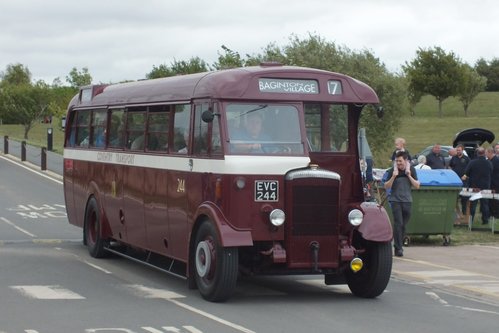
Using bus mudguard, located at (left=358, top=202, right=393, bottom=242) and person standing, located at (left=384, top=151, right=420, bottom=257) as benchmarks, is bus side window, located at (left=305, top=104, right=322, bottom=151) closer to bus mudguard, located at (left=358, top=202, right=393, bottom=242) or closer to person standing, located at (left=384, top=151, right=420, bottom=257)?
bus mudguard, located at (left=358, top=202, right=393, bottom=242)

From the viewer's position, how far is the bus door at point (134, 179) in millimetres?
15117

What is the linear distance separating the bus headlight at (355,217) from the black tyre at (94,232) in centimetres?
571

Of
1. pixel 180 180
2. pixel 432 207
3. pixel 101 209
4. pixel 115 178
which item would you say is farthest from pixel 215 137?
pixel 432 207

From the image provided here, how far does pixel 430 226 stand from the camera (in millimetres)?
19266

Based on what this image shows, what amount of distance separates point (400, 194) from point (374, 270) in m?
4.90

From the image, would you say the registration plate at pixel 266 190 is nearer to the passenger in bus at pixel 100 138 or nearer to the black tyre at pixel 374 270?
the black tyre at pixel 374 270

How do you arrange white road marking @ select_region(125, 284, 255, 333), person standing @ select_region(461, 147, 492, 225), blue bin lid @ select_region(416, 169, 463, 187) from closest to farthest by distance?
white road marking @ select_region(125, 284, 255, 333) → blue bin lid @ select_region(416, 169, 463, 187) → person standing @ select_region(461, 147, 492, 225)

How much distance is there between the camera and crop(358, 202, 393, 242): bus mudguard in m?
12.5

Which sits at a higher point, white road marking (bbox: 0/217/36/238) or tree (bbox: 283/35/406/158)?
tree (bbox: 283/35/406/158)

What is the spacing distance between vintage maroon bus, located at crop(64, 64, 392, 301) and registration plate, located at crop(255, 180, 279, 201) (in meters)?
0.01

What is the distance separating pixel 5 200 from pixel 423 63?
161 feet

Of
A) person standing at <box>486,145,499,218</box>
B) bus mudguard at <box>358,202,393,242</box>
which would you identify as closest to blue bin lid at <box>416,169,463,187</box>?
person standing at <box>486,145,499,218</box>

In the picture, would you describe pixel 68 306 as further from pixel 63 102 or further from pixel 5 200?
pixel 63 102

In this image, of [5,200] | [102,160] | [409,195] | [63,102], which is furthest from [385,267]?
[63,102]
